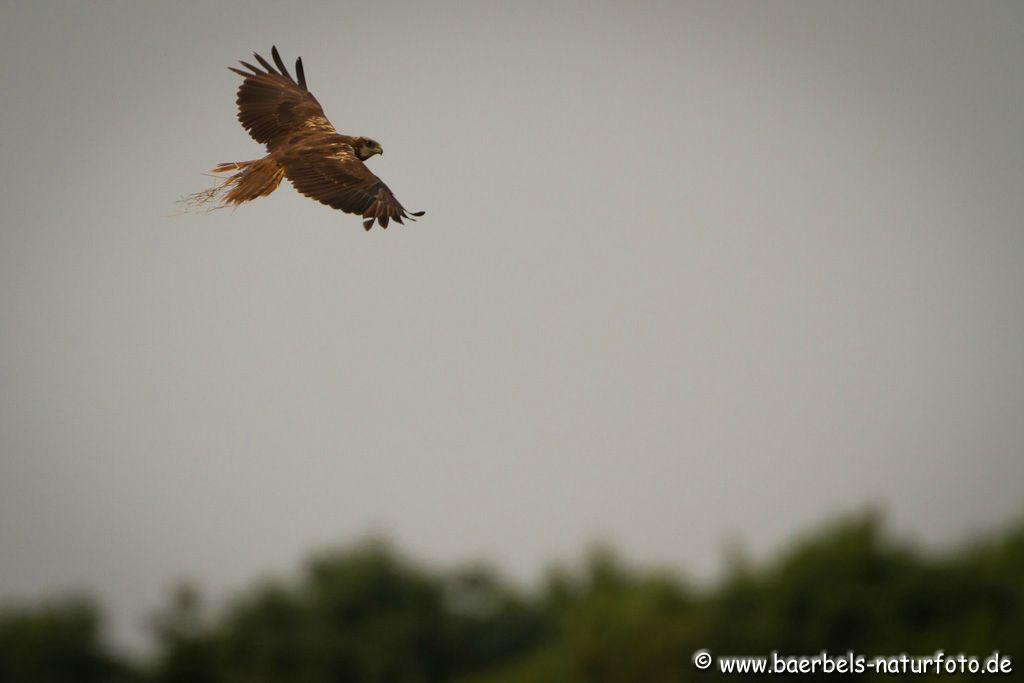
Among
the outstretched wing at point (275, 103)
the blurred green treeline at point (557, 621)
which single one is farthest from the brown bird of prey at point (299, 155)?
the blurred green treeline at point (557, 621)

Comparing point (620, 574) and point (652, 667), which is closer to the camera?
point (652, 667)

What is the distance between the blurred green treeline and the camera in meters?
48.9

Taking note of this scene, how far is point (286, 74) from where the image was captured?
1559cm

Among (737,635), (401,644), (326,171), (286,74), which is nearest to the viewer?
(326,171)

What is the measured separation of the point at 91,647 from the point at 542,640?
20749 millimetres

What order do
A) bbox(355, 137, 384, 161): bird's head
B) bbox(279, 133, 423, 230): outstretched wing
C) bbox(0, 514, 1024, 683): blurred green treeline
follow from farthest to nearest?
bbox(0, 514, 1024, 683): blurred green treeline, bbox(355, 137, 384, 161): bird's head, bbox(279, 133, 423, 230): outstretched wing

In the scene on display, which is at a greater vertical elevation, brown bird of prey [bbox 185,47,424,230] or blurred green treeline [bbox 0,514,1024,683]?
blurred green treeline [bbox 0,514,1024,683]

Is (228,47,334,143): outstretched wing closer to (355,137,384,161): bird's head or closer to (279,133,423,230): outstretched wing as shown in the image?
(355,137,384,161): bird's head

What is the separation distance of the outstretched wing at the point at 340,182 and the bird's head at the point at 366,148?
515 millimetres

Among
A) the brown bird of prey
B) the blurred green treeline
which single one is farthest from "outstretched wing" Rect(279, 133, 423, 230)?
the blurred green treeline

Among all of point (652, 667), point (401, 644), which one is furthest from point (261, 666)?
point (652, 667)

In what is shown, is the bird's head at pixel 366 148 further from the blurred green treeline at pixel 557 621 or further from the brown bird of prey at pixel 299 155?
the blurred green treeline at pixel 557 621

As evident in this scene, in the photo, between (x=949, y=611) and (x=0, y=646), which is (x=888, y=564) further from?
(x=0, y=646)

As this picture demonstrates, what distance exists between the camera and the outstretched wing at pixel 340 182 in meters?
13.2
